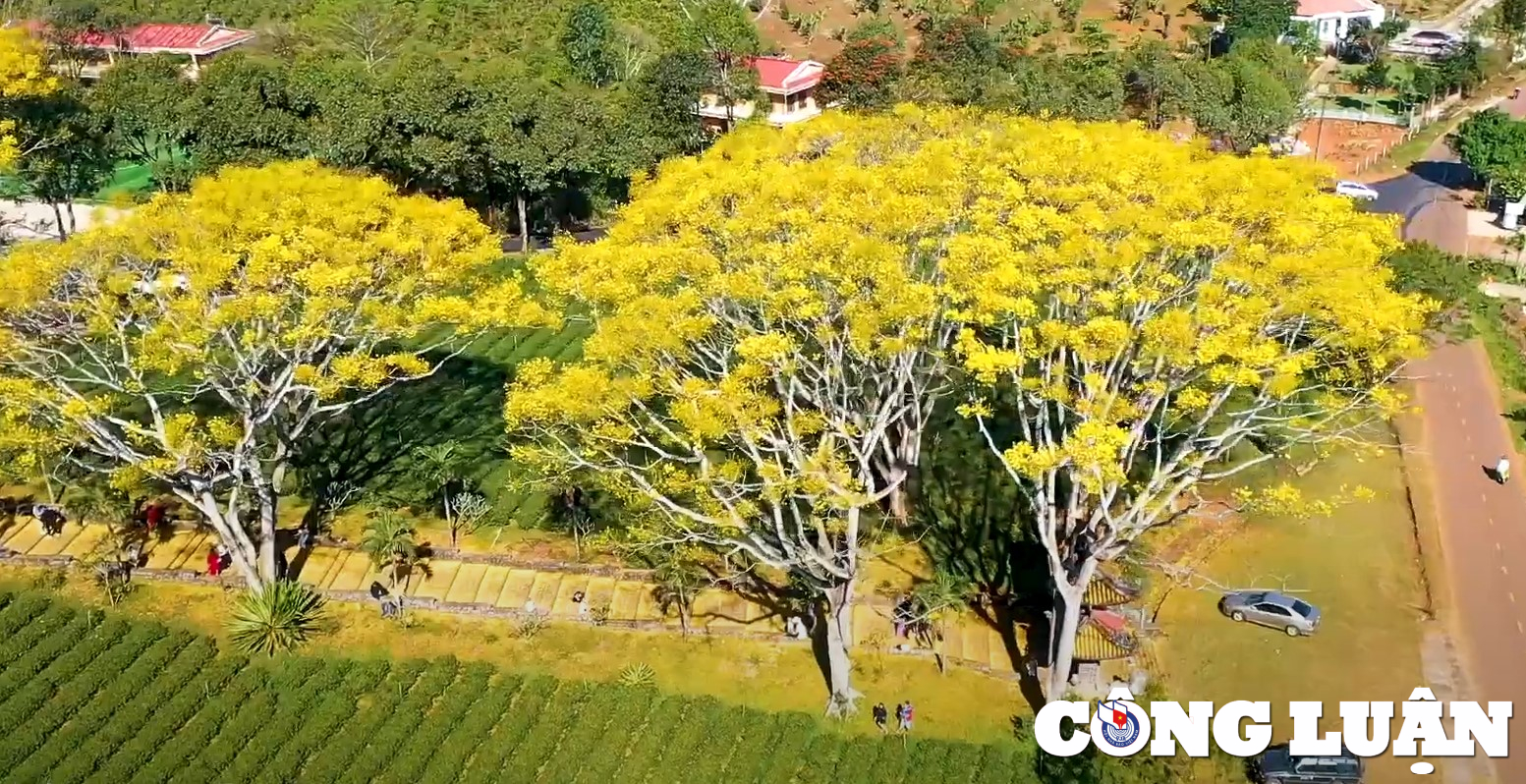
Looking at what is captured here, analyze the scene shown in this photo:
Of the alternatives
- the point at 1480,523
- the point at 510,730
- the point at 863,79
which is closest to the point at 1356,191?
the point at 863,79

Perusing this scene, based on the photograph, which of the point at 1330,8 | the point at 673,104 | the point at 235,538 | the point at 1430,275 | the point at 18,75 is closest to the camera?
the point at 235,538

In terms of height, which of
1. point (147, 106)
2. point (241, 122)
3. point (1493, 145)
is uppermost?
point (147, 106)

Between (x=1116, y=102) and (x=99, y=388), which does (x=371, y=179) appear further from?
(x=1116, y=102)

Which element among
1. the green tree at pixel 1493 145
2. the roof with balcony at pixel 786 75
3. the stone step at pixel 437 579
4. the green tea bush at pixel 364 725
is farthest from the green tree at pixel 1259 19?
the green tea bush at pixel 364 725

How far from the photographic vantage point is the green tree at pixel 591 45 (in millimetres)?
80438

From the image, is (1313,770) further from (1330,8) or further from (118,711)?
(1330,8)

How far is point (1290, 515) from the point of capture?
36500mm

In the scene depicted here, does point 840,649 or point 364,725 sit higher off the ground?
point 840,649

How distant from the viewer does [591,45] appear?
8200cm

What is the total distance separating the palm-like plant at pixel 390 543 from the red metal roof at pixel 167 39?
67.7 m

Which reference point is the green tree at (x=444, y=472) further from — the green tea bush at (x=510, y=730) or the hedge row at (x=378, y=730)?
the green tea bush at (x=510, y=730)

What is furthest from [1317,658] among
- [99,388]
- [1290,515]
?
[99,388]

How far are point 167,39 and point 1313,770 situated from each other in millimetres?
91128

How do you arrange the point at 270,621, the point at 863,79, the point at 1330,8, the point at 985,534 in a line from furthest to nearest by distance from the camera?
the point at 1330,8 < the point at 863,79 < the point at 985,534 < the point at 270,621
